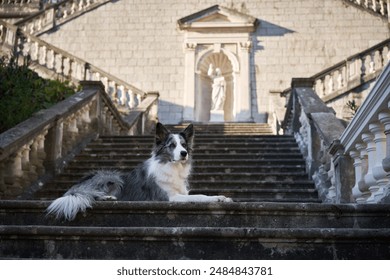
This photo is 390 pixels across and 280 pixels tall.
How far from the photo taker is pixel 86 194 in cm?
397

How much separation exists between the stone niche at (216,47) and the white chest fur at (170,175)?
11.6 meters

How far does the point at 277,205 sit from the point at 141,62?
13430mm

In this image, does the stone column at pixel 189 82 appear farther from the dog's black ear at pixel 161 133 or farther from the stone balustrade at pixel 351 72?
the dog's black ear at pixel 161 133

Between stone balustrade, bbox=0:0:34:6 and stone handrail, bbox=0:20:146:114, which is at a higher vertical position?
stone balustrade, bbox=0:0:34:6

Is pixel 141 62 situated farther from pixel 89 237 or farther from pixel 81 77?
pixel 89 237

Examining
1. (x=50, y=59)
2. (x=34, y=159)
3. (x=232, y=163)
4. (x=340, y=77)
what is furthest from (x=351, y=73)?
(x=34, y=159)

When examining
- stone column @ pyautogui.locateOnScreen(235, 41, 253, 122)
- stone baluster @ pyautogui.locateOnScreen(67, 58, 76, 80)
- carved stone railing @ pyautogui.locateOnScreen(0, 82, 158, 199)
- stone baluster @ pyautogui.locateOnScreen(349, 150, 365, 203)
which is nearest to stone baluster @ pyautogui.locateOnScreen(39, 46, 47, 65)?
stone baluster @ pyautogui.locateOnScreen(67, 58, 76, 80)

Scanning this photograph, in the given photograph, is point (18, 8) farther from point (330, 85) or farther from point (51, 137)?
point (51, 137)

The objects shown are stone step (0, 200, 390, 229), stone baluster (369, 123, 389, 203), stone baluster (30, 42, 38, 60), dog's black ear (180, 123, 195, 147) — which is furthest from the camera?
stone baluster (30, 42, 38, 60)

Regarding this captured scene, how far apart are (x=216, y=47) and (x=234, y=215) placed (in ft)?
44.0

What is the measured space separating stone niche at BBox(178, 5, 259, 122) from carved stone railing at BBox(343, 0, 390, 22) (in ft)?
11.2

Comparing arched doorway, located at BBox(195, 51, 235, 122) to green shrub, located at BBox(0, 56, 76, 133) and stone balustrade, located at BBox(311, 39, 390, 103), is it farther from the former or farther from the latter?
green shrub, located at BBox(0, 56, 76, 133)

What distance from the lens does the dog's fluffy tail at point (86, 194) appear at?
3.77 meters

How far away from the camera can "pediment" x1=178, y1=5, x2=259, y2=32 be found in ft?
54.4
